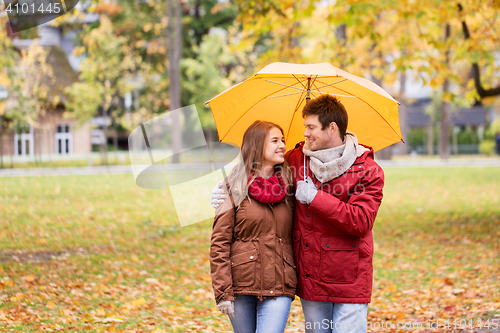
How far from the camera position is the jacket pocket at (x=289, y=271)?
2.88 metres

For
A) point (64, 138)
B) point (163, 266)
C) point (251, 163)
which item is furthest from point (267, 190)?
point (64, 138)

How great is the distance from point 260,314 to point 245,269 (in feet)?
0.98

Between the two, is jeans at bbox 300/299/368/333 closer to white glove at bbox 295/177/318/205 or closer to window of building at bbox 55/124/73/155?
white glove at bbox 295/177/318/205

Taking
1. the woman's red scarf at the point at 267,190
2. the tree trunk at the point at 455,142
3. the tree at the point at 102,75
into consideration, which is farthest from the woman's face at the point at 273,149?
the tree trunk at the point at 455,142

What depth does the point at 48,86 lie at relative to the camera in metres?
31.5

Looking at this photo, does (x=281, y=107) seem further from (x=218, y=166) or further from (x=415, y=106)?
(x=415, y=106)

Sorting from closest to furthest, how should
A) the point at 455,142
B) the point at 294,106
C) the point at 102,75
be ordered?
1. the point at 294,106
2. the point at 102,75
3. the point at 455,142

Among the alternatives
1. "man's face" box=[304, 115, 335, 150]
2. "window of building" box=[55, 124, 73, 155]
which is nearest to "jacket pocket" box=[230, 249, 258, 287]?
"man's face" box=[304, 115, 335, 150]

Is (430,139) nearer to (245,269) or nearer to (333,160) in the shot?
(333,160)

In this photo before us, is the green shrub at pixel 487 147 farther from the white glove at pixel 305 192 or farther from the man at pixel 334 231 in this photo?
the white glove at pixel 305 192

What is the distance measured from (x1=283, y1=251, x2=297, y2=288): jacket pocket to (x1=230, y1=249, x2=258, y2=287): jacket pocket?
196 millimetres

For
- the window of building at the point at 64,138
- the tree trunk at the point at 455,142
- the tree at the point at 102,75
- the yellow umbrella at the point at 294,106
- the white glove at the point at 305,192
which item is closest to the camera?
the white glove at the point at 305,192

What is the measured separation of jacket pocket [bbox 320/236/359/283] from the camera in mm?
2842

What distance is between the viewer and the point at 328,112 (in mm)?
2893
